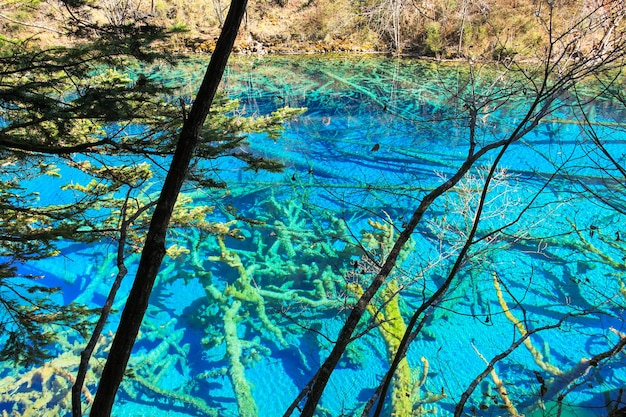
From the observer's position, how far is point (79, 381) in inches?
64.9

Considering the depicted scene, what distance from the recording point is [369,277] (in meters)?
5.88

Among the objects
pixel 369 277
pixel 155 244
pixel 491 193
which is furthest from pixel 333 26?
pixel 155 244

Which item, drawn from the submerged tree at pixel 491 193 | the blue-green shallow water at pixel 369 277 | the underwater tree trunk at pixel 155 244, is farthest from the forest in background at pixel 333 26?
the underwater tree trunk at pixel 155 244

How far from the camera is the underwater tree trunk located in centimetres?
135

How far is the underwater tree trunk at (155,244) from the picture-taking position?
4.44ft

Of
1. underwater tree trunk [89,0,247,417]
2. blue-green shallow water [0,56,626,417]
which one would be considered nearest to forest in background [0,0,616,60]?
blue-green shallow water [0,56,626,417]

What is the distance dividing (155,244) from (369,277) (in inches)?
187

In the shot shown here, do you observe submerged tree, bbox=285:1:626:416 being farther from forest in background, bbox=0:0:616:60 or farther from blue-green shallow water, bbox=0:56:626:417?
forest in background, bbox=0:0:616:60

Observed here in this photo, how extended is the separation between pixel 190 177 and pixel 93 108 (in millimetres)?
957

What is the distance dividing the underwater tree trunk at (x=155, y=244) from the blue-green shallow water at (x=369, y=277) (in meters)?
1.40

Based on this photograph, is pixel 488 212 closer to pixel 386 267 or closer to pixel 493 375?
pixel 493 375

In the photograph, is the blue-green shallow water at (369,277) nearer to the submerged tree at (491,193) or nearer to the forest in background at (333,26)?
the submerged tree at (491,193)

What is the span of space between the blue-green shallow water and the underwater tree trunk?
4.59 feet

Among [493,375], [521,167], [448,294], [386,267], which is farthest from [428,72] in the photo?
[386,267]
